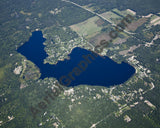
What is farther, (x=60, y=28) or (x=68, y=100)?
(x=60, y=28)

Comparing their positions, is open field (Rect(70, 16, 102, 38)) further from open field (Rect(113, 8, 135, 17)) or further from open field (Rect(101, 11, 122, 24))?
open field (Rect(113, 8, 135, 17))

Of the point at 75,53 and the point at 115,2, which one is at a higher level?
the point at 115,2

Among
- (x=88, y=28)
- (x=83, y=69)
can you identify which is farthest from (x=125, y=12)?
(x=83, y=69)

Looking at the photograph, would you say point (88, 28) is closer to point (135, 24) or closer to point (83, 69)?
point (135, 24)

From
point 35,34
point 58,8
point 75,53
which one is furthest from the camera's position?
point 58,8

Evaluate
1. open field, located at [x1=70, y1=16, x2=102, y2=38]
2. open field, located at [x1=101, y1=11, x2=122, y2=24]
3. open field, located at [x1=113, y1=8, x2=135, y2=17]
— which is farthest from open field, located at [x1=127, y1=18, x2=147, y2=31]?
open field, located at [x1=70, y1=16, x2=102, y2=38]

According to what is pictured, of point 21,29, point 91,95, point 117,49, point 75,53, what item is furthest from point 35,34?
point 91,95

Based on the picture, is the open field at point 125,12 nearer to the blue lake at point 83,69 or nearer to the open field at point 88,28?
the open field at point 88,28

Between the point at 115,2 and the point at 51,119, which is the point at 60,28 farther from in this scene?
the point at 51,119

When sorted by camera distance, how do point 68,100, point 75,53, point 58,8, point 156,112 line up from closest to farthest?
point 156,112
point 68,100
point 75,53
point 58,8
